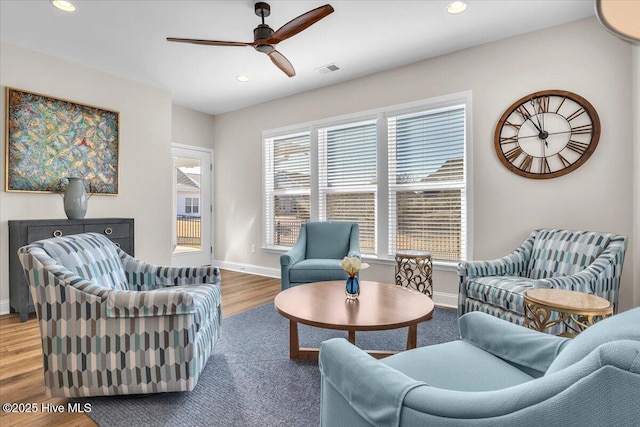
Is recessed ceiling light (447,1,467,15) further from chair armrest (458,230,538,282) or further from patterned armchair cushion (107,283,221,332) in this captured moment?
patterned armchair cushion (107,283,221,332)

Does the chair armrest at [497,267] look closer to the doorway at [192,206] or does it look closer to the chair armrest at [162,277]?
the chair armrest at [162,277]

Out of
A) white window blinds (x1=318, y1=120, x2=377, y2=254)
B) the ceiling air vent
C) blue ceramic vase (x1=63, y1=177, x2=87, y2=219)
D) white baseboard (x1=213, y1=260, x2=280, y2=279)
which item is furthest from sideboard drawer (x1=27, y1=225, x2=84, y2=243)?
the ceiling air vent

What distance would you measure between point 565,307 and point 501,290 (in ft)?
2.14

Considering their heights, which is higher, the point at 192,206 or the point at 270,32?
the point at 270,32

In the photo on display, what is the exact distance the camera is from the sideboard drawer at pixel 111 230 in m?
3.50

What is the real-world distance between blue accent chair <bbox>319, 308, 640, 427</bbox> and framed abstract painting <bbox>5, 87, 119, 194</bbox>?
12.8ft

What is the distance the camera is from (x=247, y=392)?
6.04ft

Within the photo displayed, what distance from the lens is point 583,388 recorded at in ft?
1.70

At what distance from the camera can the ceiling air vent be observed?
381cm

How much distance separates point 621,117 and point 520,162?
77 cm

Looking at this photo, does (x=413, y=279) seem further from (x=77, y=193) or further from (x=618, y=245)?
(x=77, y=193)

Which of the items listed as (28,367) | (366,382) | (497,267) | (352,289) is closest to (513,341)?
(366,382)

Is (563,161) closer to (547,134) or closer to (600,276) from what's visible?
(547,134)

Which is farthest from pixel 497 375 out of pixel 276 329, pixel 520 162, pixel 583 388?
pixel 520 162
